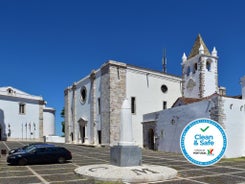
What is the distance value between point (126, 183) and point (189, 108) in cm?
1468

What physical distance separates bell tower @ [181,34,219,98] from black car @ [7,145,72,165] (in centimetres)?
2192

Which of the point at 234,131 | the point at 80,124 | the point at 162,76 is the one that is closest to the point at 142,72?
the point at 162,76

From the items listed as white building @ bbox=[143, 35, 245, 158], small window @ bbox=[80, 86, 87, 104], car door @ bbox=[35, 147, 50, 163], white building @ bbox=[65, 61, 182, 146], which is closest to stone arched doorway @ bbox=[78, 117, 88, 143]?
white building @ bbox=[65, 61, 182, 146]

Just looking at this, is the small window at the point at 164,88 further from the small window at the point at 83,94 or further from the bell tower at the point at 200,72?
the small window at the point at 83,94

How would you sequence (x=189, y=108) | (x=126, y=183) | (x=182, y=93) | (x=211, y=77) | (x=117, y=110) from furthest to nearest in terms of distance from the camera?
(x=182, y=93), (x=211, y=77), (x=117, y=110), (x=189, y=108), (x=126, y=183)

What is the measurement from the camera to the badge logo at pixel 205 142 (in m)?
3.14

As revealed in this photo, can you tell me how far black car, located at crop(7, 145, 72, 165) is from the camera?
16.1m

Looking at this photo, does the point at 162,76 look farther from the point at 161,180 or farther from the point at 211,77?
the point at 161,180

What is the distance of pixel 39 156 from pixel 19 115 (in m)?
31.9

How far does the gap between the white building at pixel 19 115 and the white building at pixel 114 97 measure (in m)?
9.78

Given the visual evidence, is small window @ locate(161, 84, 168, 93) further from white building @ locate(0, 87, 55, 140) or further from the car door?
white building @ locate(0, 87, 55, 140)

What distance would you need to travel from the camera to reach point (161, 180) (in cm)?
1100

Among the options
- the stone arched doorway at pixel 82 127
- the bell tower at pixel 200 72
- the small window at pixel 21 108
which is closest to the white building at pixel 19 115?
the small window at pixel 21 108

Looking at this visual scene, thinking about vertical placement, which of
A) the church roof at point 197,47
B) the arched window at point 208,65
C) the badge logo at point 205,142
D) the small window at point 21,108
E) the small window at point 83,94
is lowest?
the badge logo at point 205,142
